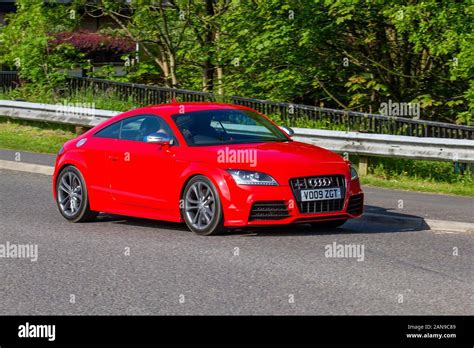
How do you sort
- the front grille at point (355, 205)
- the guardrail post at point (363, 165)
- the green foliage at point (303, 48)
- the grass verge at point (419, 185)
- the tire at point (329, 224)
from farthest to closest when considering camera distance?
the green foliage at point (303, 48) → the guardrail post at point (363, 165) → the grass verge at point (419, 185) → the tire at point (329, 224) → the front grille at point (355, 205)

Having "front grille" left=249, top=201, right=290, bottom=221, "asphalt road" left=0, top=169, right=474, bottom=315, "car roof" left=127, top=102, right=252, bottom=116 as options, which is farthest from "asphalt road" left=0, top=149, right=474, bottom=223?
"car roof" left=127, top=102, right=252, bottom=116

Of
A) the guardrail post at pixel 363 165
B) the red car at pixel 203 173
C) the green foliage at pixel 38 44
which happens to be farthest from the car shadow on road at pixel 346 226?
the green foliage at pixel 38 44

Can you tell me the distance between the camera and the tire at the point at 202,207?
11695mm

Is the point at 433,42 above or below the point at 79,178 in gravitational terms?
above

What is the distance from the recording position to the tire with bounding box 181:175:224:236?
1170 centimetres

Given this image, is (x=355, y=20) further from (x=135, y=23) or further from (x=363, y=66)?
(x=135, y=23)

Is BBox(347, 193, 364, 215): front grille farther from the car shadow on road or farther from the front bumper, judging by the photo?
the front bumper

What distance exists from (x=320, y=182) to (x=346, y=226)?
125 cm

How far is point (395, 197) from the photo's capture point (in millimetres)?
15172

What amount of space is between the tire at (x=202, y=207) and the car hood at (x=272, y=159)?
257mm

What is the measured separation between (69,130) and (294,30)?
509cm

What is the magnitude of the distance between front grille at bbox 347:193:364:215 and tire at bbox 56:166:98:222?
3.16 m

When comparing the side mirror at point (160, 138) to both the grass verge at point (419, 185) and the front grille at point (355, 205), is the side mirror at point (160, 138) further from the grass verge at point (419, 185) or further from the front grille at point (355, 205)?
the grass verge at point (419, 185)
